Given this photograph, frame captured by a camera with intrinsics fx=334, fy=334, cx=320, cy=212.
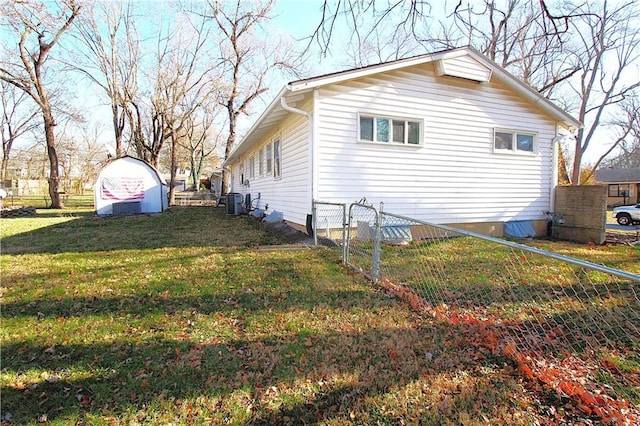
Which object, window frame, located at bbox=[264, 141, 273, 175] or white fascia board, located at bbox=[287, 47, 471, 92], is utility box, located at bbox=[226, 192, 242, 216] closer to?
window frame, located at bbox=[264, 141, 273, 175]

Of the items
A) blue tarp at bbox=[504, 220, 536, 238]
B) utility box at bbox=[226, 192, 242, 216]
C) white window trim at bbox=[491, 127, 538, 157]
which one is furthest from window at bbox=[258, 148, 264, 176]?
blue tarp at bbox=[504, 220, 536, 238]

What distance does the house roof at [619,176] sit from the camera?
31562 millimetres

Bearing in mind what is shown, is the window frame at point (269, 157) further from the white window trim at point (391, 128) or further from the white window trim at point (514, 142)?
the white window trim at point (514, 142)

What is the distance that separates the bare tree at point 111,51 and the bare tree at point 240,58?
15.3 feet

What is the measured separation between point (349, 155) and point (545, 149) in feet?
20.5

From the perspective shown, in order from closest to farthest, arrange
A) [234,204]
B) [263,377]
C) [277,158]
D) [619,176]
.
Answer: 1. [263,377]
2. [277,158]
3. [234,204]
4. [619,176]

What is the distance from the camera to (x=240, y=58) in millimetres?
23094

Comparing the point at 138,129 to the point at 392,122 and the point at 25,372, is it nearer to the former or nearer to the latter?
the point at 392,122

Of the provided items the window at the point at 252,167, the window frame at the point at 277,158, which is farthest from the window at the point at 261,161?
the window frame at the point at 277,158

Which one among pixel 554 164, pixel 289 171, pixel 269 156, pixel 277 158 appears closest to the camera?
pixel 289 171

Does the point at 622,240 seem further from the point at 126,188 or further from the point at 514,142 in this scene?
the point at 126,188

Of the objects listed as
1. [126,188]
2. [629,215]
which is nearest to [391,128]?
[126,188]

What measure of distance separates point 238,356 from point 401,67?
726 cm

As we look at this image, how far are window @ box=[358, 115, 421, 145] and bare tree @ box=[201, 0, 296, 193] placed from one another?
15300mm
